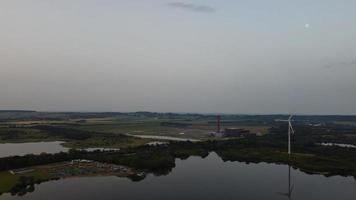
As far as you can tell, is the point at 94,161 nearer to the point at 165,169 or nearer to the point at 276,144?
the point at 165,169

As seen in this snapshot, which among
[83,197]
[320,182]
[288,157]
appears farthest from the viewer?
[288,157]

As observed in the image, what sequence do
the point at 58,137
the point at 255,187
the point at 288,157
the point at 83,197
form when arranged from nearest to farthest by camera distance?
the point at 83,197 < the point at 255,187 < the point at 288,157 < the point at 58,137

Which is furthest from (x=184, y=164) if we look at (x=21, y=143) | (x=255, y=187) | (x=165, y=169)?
(x=21, y=143)

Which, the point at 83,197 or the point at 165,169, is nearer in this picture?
the point at 83,197

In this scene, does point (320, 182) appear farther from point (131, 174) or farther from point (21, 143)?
point (21, 143)

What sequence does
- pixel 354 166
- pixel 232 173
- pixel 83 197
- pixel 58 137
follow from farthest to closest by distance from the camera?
pixel 58 137 → pixel 354 166 → pixel 232 173 → pixel 83 197

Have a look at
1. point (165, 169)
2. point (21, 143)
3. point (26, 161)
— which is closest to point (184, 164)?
point (165, 169)
